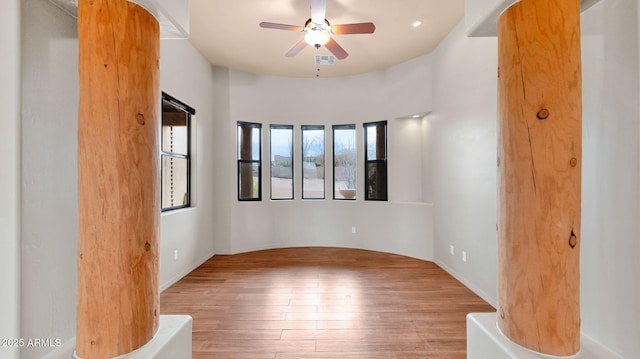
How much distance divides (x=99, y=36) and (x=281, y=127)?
441 cm

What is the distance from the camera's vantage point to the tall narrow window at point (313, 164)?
566 centimetres

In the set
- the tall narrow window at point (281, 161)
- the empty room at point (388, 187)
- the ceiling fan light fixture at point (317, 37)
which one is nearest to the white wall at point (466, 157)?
the empty room at point (388, 187)

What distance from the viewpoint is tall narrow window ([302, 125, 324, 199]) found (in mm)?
5656

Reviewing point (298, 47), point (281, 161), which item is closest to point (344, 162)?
point (281, 161)

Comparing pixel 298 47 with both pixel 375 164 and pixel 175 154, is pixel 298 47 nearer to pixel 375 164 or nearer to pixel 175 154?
pixel 175 154

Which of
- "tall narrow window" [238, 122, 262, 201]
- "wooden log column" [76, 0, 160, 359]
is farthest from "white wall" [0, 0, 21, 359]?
"tall narrow window" [238, 122, 262, 201]

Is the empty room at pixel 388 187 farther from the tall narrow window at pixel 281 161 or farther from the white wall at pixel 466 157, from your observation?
the tall narrow window at pixel 281 161

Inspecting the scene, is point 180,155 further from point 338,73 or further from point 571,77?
point 571,77

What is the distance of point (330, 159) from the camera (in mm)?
5621

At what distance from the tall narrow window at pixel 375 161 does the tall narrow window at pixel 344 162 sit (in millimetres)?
265

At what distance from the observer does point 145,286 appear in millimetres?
1280

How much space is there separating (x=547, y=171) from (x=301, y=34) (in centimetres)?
351

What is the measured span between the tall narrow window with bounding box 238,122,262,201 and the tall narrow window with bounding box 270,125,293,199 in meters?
0.28

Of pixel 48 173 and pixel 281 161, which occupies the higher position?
pixel 281 161
